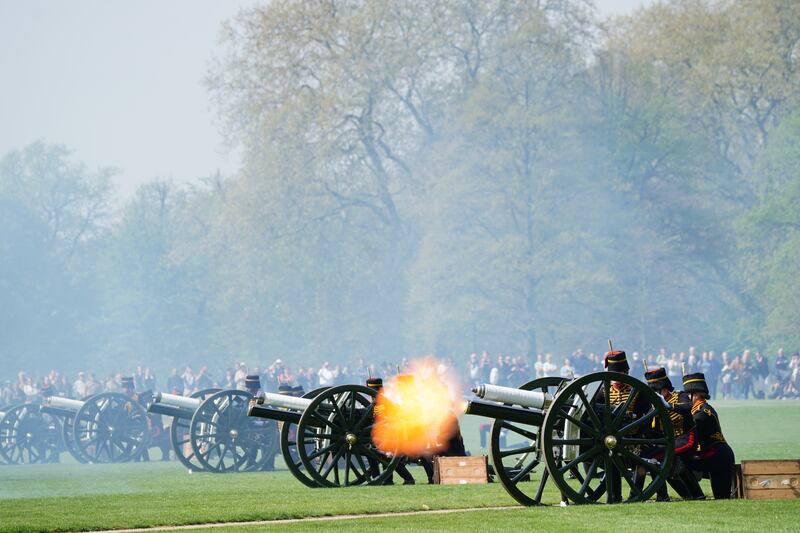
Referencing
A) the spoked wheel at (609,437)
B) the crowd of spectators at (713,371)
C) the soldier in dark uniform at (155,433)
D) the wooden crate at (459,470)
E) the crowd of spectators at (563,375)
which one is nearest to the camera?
the spoked wheel at (609,437)

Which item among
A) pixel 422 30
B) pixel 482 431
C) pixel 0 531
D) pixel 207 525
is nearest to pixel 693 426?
pixel 207 525

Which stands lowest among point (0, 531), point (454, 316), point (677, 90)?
point (0, 531)

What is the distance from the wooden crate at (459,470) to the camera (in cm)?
1945

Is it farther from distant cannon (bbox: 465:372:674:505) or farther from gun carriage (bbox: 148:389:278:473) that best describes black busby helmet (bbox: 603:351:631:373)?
gun carriage (bbox: 148:389:278:473)

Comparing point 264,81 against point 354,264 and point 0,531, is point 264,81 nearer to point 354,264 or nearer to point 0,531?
point 354,264

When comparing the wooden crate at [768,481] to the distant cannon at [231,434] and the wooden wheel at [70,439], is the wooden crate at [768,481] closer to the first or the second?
the distant cannon at [231,434]

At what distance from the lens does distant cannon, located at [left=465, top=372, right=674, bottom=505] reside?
1477 centimetres

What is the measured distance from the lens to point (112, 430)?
33031 millimetres

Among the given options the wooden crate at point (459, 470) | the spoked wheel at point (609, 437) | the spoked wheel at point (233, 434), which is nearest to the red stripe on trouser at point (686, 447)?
the spoked wheel at point (609, 437)

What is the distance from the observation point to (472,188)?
205ft

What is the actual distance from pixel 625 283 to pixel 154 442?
31.9 m

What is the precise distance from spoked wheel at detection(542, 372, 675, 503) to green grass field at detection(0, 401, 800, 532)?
1.05 ft

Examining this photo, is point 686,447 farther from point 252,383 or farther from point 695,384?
point 252,383

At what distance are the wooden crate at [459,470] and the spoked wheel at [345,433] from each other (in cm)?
64
